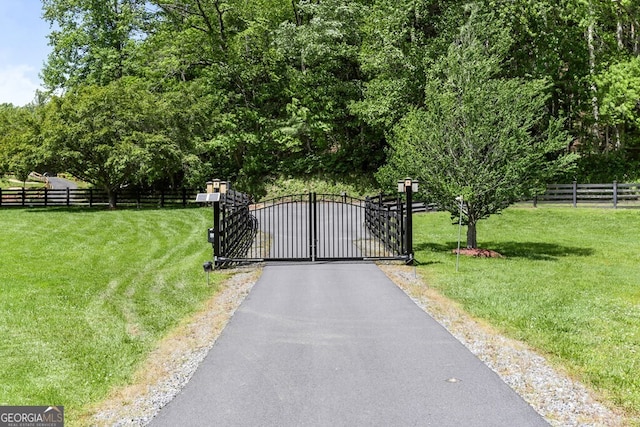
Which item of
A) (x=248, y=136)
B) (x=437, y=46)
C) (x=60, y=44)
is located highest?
(x=60, y=44)

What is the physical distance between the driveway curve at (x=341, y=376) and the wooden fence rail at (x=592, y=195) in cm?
2393

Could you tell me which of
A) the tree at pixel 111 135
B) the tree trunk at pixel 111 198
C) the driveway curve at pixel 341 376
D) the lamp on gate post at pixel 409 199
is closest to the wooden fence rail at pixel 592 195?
the lamp on gate post at pixel 409 199

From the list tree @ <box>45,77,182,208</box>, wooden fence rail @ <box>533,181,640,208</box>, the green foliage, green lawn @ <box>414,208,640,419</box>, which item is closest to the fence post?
green lawn @ <box>414,208,640,419</box>

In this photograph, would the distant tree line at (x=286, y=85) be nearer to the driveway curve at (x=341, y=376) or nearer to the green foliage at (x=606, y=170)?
the green foliage at (x=606, y=170)

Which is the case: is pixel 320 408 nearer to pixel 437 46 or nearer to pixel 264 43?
pixel 437 46

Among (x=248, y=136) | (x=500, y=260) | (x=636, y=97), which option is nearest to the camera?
(x=500, y=260)

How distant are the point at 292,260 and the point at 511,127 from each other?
696cm

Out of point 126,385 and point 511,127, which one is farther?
point 511,127

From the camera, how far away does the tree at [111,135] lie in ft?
98.1

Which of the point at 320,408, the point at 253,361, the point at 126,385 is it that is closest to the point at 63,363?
the point at 126,385

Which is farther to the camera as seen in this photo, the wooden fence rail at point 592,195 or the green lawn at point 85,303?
the wooden fence rail at point 592,195

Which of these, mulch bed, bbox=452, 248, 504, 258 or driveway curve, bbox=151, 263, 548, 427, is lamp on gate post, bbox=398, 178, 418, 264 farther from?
driveway curve, bbox=151, 263, 548, 427

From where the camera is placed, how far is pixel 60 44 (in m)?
44.6

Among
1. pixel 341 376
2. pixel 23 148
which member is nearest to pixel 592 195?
pixel 341 376
